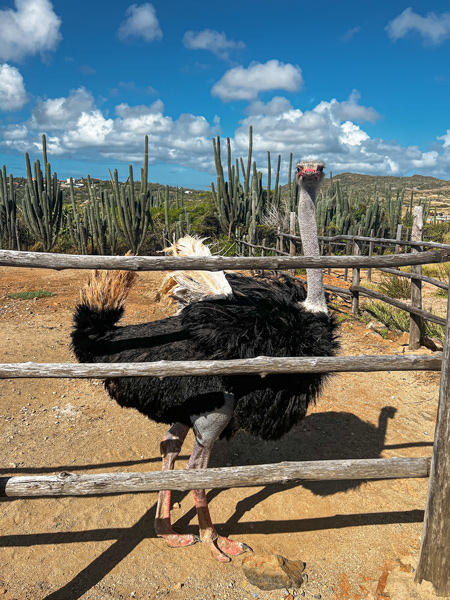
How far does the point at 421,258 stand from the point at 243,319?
0.89m

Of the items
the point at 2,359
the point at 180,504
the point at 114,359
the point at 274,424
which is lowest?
the point at 180,504

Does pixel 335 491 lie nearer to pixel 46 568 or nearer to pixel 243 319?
pixel 243 319

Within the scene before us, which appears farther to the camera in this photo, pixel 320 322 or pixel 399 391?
pixel 399 391

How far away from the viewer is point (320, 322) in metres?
Answer: 2.50

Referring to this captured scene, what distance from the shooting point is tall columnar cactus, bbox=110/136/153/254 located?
12.3 meters

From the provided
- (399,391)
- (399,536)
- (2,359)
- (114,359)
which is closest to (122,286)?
(114,359)

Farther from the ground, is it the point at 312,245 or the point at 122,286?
the point at 312,245

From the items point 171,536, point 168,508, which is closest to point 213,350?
point 168,508

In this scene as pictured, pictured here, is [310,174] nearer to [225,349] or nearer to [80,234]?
[225,349]

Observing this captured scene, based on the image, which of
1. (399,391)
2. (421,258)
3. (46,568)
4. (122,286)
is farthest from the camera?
(399,391)

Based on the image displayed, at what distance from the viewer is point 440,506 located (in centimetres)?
196

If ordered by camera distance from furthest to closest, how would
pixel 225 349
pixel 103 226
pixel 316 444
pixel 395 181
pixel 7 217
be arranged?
pixel 395 181, pixel 103 226, pixel 7 217, pixel 316 444, pixel 225 349

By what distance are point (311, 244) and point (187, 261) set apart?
1165mm

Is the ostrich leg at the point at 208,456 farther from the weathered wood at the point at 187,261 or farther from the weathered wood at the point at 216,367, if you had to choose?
the weathered wood at the point at 187,261
